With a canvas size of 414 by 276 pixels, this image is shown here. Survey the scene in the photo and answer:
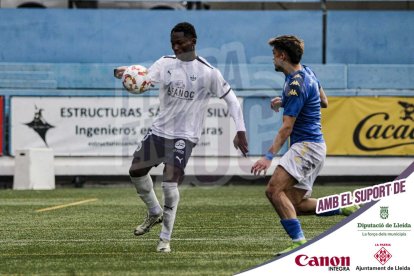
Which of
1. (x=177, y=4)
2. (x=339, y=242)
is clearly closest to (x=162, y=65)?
(x=339, y=242)

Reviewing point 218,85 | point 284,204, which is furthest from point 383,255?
point 218,85

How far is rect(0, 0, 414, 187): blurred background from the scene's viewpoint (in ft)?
86.6

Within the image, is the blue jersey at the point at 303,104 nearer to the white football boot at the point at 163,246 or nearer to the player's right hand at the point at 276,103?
the player's right hand at the point at 276,103

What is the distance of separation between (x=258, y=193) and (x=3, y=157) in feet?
24.1

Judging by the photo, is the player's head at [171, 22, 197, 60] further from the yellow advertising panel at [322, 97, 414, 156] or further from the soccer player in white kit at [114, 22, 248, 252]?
the yellow advertising panel at [322, 97, 414, 156]

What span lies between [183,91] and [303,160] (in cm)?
159

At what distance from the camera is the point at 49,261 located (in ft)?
32.6

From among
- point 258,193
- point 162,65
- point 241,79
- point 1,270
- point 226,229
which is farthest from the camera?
point 241,79

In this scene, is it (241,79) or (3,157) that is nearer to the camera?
(3,157)

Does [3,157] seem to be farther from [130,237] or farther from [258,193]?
[130,237]

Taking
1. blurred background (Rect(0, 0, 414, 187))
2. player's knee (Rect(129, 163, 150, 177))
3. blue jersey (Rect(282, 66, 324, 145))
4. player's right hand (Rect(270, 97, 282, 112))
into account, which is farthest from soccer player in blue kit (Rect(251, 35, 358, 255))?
blurred background (Rect(0, 0, 414, 187))

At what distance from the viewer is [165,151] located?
11.1m

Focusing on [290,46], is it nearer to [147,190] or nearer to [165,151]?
[165,151]

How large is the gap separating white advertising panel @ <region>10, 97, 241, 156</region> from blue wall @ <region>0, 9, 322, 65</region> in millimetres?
3689
